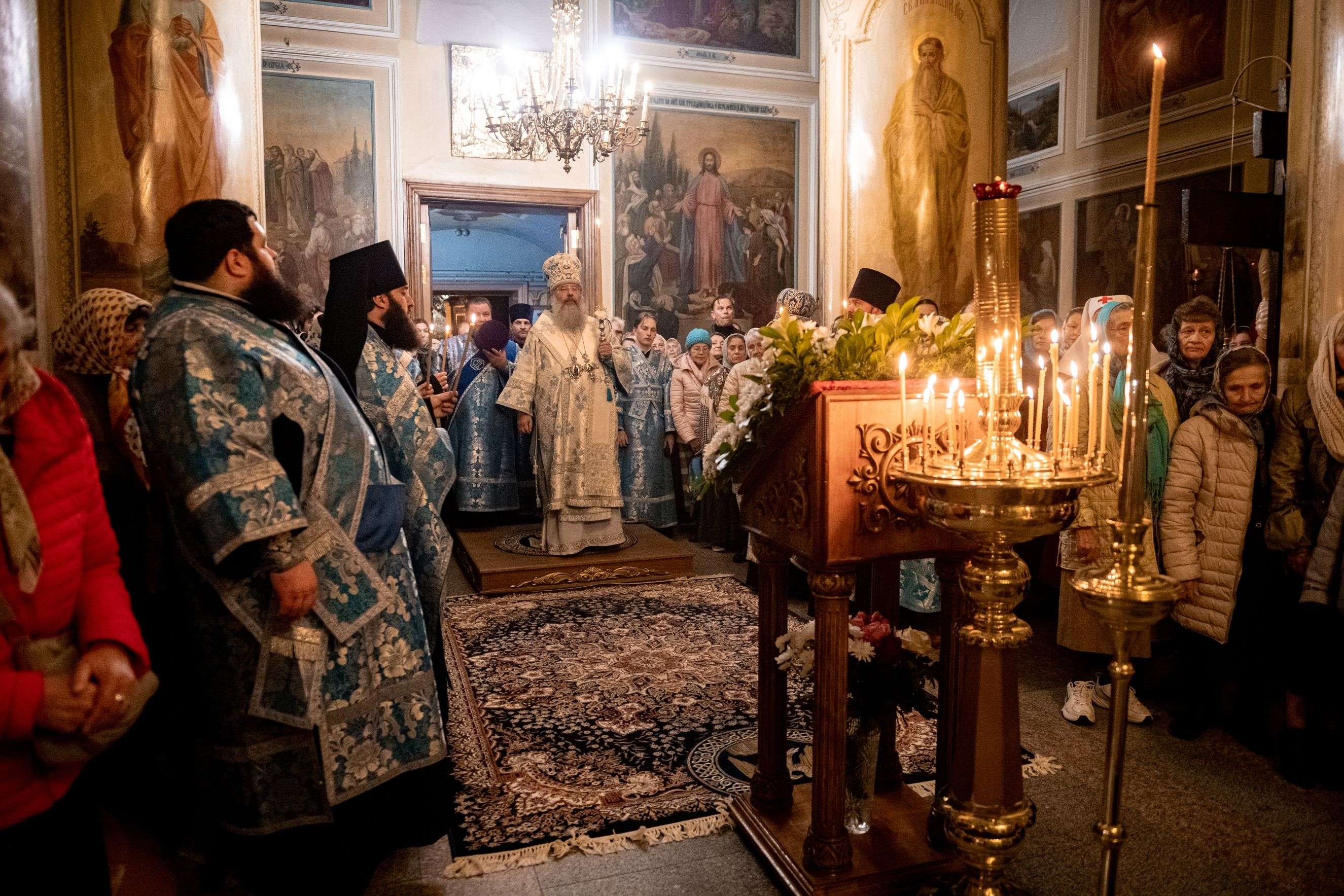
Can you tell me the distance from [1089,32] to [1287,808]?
974cm

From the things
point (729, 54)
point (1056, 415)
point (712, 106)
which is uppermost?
point (729, 54)

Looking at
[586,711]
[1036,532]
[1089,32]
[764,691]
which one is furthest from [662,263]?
[1036,532]

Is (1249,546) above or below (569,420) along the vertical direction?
below

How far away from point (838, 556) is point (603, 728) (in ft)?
5.73

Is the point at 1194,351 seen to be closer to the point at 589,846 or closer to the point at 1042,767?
the point at 1042,767

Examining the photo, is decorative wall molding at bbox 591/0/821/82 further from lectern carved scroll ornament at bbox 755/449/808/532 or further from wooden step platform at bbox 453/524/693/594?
lectern carved scroll ornament at bbox 755/449/808/532

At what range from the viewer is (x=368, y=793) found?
94.4 inches

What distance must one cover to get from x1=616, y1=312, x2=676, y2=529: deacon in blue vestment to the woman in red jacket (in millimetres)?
6070

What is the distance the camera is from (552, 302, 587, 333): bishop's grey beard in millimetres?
6246

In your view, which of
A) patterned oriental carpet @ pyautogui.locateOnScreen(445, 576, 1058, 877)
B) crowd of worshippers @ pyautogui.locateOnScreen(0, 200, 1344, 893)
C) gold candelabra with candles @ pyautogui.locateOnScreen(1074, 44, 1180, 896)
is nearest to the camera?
gold candelabra with candles @ pyautogui.locateOnScreen(1074, 44, 1180, 896)

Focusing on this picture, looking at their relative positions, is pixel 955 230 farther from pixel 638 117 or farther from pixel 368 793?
pixel 368 793

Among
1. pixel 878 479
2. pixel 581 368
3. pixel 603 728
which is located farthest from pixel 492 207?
pixel 878 479

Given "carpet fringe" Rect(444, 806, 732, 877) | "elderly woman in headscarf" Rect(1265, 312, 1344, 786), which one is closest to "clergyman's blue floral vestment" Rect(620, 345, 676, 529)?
"elderly woman in headscarf" Rect(1265, 312, 1344, 786)

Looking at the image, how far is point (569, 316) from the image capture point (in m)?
6.26
